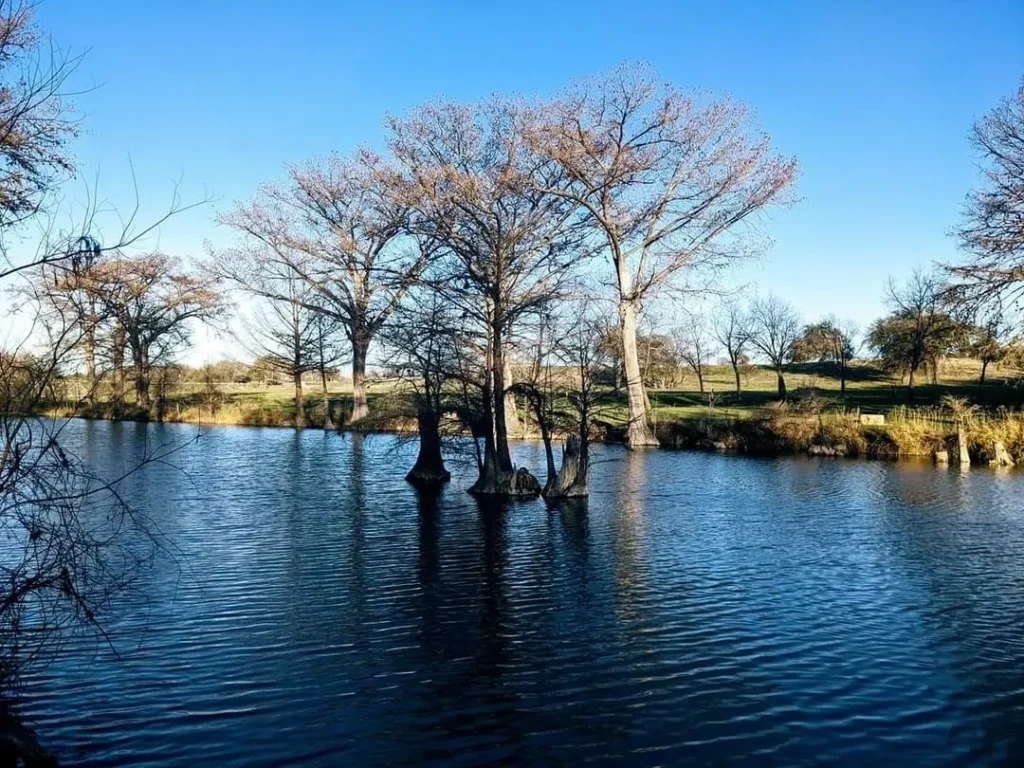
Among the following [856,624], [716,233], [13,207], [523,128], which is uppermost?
[523,128]

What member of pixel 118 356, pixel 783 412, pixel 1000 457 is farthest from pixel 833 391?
pixel 118 356

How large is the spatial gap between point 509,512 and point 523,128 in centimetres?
1904

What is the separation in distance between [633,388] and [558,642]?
30216 millimetres

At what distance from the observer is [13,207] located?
13.8 metres

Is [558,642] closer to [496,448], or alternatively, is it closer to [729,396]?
[496,448]

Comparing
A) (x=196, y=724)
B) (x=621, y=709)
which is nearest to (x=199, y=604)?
(x=196, y=724)

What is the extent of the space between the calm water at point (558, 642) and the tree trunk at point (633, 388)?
18924 millimetres

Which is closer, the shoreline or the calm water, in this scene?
the calm water

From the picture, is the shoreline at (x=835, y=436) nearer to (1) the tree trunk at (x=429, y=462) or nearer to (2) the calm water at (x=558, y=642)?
(1) the tree trunk at (x=429, y=462)

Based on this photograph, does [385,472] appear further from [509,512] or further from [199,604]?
[199,604]

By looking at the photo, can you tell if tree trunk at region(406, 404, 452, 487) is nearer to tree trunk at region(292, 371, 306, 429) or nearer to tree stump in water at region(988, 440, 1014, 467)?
tree stump in water at region(988, 440, 1014, 467)

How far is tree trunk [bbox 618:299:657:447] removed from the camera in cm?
3978

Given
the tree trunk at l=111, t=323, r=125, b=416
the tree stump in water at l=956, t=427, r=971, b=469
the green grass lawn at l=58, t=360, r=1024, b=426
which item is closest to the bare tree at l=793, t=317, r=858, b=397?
the green grass lawn at l=58, t=360, r=1024, b=426

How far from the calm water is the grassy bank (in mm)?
3309
